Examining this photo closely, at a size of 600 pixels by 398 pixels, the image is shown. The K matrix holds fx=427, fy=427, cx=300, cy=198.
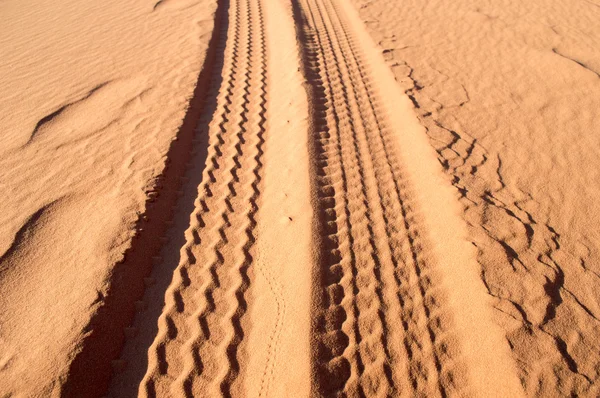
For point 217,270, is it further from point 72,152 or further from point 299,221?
point 72,152

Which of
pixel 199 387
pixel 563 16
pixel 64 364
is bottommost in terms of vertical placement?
pixel 563 16

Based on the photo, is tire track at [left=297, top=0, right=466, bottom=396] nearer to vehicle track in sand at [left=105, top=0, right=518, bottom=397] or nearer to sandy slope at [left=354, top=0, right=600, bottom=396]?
vehicle track in sand at [left=105, top=0, right=518, bottom=397]

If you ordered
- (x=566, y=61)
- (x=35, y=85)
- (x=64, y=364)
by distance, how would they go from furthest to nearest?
(x=566, y=61)
(x=35, y=85)
(x=64, y=364)

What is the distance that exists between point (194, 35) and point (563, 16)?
7215 mm

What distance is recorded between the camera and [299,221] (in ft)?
12.4

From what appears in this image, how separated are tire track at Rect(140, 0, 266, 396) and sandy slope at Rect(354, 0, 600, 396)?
74.9 inches

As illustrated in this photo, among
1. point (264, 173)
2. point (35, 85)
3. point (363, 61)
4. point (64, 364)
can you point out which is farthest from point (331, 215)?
point (35, 85)

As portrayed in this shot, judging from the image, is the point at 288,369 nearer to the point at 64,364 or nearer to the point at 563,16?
the point at 64,364

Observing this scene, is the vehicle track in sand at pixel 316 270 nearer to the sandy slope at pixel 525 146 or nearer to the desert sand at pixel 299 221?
the desert sand at pixel 299 221

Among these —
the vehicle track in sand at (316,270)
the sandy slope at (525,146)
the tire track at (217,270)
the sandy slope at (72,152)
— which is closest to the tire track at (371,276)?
the vehicle track in sand at (316,270)

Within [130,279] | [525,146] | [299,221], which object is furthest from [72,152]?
[525,146]

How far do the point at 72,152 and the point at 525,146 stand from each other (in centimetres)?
504

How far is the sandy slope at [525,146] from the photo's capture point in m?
2.96

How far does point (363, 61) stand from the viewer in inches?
263
